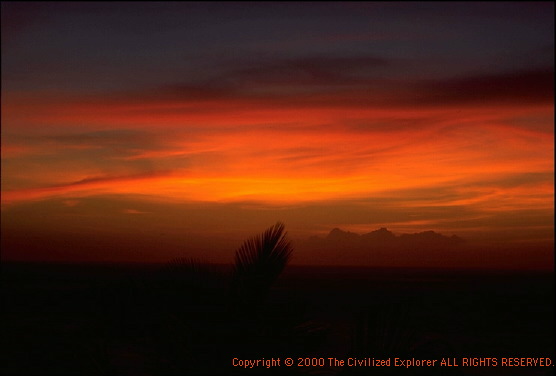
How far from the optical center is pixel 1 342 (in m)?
6.56

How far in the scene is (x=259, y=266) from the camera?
5332 mm

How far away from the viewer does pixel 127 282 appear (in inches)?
225

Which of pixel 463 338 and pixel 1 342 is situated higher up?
pixel 1 342

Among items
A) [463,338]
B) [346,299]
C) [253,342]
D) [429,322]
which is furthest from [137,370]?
[346,299]

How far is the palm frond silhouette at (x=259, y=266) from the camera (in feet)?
17.1

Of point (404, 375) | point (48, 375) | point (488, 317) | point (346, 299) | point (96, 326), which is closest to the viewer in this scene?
point (404, 375)

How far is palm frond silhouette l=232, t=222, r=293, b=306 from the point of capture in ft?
17.1

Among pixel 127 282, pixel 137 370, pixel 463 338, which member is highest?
pixel 127 282

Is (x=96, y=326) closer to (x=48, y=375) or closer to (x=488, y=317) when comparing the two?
(x=48, y=375)

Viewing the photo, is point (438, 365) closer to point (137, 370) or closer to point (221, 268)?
point (221, 268)

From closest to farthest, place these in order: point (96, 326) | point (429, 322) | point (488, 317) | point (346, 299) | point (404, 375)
Result: 1. point (404, 375)
2. point (96, 326)
3. point (429, 322)
4. point (488, 317)
5. point (346, 299)

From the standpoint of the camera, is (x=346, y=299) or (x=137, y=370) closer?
(x=137, y=370)

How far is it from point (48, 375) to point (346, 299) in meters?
51.4

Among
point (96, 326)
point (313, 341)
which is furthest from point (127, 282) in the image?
point (313, 341)
